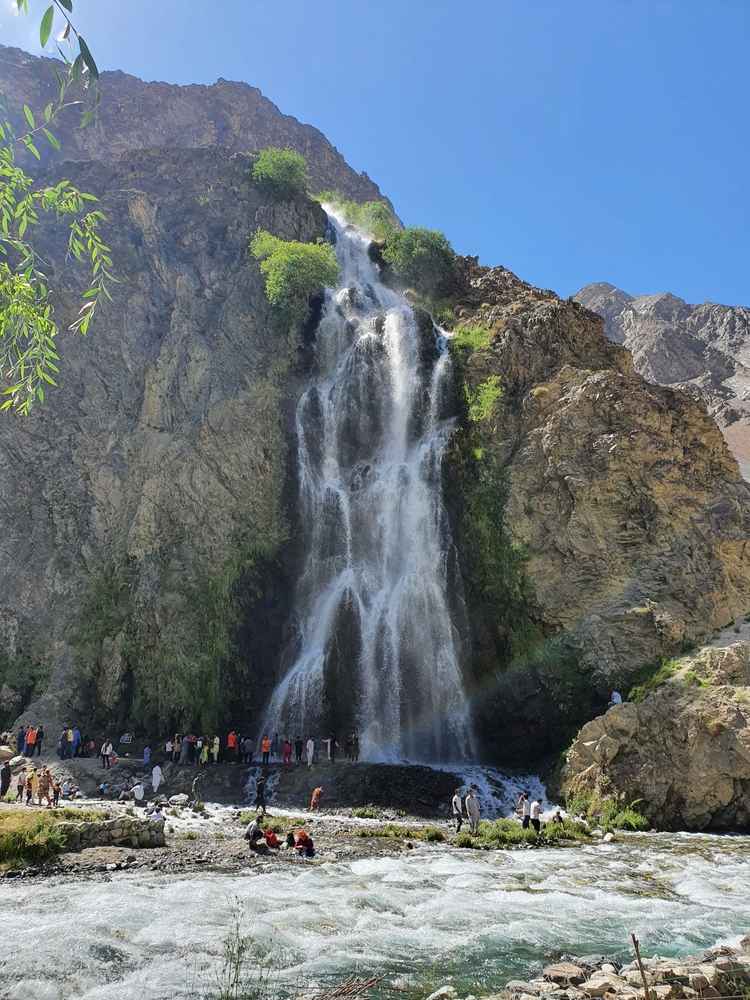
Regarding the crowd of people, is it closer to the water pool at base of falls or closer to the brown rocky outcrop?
the brown rocky outcrop

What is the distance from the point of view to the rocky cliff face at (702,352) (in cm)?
8138

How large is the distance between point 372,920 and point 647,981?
5.20 meters

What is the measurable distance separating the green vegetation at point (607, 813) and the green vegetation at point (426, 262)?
3436 centimetres

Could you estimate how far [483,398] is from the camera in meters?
34.0

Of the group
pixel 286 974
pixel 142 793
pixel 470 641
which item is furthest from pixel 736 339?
pixel 286 974

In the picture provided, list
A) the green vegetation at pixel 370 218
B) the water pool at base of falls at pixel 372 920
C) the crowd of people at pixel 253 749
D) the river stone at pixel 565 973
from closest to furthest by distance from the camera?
the river stone at pixel 565 973 → the water pool at base of falls at pixel 372 920 → the crowd of people at pixel 253 749 → the green vegetation at pixel 370 218

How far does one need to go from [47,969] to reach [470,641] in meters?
21.5

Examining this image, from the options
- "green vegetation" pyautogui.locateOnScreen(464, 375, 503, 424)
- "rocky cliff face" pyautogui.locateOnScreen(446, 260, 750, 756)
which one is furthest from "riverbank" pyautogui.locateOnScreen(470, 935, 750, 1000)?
"green vegetation" pyautogui.locateOnScreen(464, 375, 503, 424)

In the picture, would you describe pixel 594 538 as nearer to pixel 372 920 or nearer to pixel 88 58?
pixel 372 920

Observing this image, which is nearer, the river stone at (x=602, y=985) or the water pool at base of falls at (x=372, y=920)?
the river stone at (x=602, y=985)

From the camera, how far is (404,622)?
29.2 meters

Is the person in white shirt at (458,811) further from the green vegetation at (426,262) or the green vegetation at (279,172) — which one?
the green vegetation at (279,172)

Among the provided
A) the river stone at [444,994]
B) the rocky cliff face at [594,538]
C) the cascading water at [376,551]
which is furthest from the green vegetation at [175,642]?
the river stone at [444,994]

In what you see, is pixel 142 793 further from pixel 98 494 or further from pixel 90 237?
pixel 90 237
